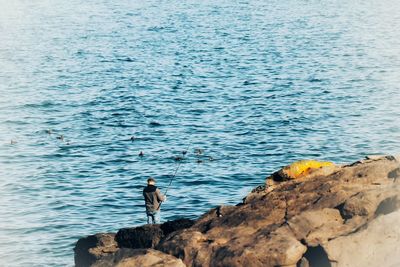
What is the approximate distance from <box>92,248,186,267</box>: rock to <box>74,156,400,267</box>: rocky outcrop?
0.21 meters

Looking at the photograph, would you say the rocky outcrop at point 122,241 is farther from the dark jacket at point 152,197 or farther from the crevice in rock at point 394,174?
the crevice in rock at point 394,174

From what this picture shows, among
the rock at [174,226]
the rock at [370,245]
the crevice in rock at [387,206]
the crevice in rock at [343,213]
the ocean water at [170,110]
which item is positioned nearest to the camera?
the rock at [370,245]

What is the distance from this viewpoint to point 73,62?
8381cm

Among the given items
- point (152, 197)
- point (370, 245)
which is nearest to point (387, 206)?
point (370, 245)

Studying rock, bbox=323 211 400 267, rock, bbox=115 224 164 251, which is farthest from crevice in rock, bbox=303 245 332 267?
rock, bbox=115 224 164 251

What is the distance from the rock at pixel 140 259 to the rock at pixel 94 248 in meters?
2.68

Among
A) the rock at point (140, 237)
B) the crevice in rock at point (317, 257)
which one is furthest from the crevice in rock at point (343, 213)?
the rock at point (140, 237)

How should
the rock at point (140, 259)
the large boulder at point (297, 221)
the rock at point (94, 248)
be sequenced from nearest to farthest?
the large boulder at point (297, 221)
the rock at point (140, 259)
the rock at point (94, 248)

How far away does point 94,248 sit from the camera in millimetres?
28688

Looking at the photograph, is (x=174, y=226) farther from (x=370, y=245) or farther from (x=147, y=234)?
(x=370, y=245)

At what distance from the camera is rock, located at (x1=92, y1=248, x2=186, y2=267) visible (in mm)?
24391

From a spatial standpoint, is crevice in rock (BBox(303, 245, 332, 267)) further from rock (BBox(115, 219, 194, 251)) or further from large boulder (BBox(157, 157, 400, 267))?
Result: rock (BBox(115, 219, 194, 251))

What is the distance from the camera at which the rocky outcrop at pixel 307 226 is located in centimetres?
2336

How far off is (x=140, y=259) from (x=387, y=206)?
7281mm
